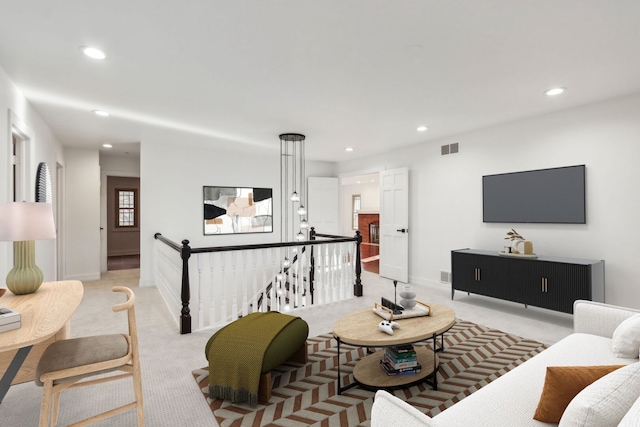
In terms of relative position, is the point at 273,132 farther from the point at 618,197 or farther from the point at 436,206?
the point at 618,197

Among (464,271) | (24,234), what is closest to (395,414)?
(24,234)

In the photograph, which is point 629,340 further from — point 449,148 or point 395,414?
point 449,148

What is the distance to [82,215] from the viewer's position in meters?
6.18

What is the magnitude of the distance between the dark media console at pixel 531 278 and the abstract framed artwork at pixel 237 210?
397 centimetres

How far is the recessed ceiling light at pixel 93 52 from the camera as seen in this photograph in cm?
246

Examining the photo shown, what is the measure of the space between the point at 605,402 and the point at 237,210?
638cm

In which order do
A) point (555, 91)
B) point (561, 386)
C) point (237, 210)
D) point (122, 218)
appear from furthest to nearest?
point (122, 218) < point (237, 210) < point (555, 91) < point (561, 386)

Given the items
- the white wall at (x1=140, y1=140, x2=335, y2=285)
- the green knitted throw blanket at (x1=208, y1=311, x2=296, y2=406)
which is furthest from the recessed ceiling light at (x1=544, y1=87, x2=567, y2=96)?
the white wall at (x1=140, y1=140, x2=335, y2=285)

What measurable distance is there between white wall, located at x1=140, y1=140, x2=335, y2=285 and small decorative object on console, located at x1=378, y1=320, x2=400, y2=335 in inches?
159

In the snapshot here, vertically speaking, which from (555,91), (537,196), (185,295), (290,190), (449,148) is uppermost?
(555,91)

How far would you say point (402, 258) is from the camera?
6.02m

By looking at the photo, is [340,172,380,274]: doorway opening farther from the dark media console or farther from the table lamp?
the table lamp

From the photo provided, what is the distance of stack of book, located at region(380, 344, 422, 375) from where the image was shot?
2432 mm

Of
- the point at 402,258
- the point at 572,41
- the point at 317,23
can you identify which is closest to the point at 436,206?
the point at 402,258
